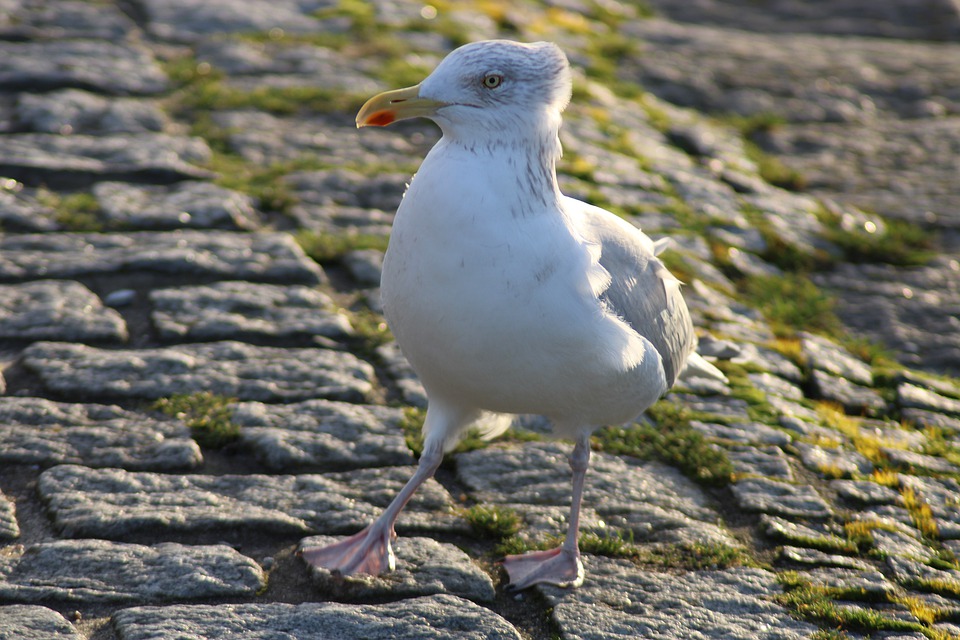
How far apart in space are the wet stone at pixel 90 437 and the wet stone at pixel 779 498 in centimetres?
215

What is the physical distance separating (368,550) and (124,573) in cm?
77

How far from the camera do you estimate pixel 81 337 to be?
181 inches

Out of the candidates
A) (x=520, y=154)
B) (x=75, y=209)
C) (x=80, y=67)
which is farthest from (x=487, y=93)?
(x=80, y=67)

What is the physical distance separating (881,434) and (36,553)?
362 cm

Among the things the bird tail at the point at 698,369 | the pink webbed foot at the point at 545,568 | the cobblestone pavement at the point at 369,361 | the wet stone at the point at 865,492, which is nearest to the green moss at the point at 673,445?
the cobblestone pavement at the point at 369,361

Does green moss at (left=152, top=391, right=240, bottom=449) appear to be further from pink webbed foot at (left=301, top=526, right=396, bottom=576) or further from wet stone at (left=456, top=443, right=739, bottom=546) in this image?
wet stone at (left=456, top=443, right=739, bottom=546)

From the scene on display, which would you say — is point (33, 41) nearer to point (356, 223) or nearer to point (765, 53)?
point (356, 223)

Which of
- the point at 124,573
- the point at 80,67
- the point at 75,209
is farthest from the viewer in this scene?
the point at 80,67

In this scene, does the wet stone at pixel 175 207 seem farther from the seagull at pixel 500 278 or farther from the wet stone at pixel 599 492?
the seagull at pixel 500 278

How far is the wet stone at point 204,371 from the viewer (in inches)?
170

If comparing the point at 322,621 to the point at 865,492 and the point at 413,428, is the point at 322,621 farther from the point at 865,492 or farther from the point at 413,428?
the point at 865,492

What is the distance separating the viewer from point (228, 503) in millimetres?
3756

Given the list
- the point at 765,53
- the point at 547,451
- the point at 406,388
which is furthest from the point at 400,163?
the point at 765,53

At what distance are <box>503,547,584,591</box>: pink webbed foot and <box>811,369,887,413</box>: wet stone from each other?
2.07 m
